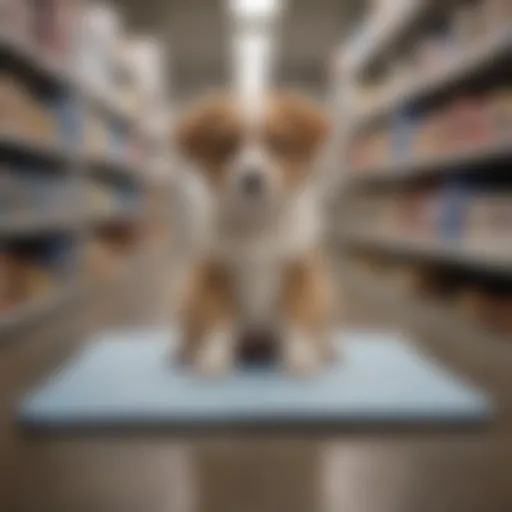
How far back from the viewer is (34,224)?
3.27 meters

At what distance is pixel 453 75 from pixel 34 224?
5.79ft

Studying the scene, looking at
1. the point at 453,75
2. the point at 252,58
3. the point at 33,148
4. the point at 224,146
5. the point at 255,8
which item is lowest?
the point at 33,148

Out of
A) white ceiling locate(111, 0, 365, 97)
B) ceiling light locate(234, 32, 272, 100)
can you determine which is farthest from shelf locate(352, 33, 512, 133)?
ceiling light locate(234, 32, 272, 100)

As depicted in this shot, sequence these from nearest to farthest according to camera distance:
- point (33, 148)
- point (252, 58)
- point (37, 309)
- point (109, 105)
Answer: point (37, 309)
point (33, 148)
point (109, 105)
point (252, 58)

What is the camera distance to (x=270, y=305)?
2.14m

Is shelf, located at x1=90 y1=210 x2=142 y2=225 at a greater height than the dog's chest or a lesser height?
lesser

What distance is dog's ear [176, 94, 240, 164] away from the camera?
2.08 m

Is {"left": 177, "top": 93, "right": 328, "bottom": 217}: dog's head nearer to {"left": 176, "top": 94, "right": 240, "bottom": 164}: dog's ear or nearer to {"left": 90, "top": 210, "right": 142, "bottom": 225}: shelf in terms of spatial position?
{"left": 176, "top": 94, "right": 240, "bottom": 164}: dog's ear

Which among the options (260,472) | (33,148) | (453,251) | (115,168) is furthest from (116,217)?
(260,472)

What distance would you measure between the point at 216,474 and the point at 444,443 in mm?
475

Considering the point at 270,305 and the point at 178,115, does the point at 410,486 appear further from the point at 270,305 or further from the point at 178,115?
the point at 178,115

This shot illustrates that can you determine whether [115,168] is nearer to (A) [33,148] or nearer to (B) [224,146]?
(A) [33,148]

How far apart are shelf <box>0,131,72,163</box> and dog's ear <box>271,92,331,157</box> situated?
3.92 feet

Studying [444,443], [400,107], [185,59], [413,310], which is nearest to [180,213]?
[185,59]
